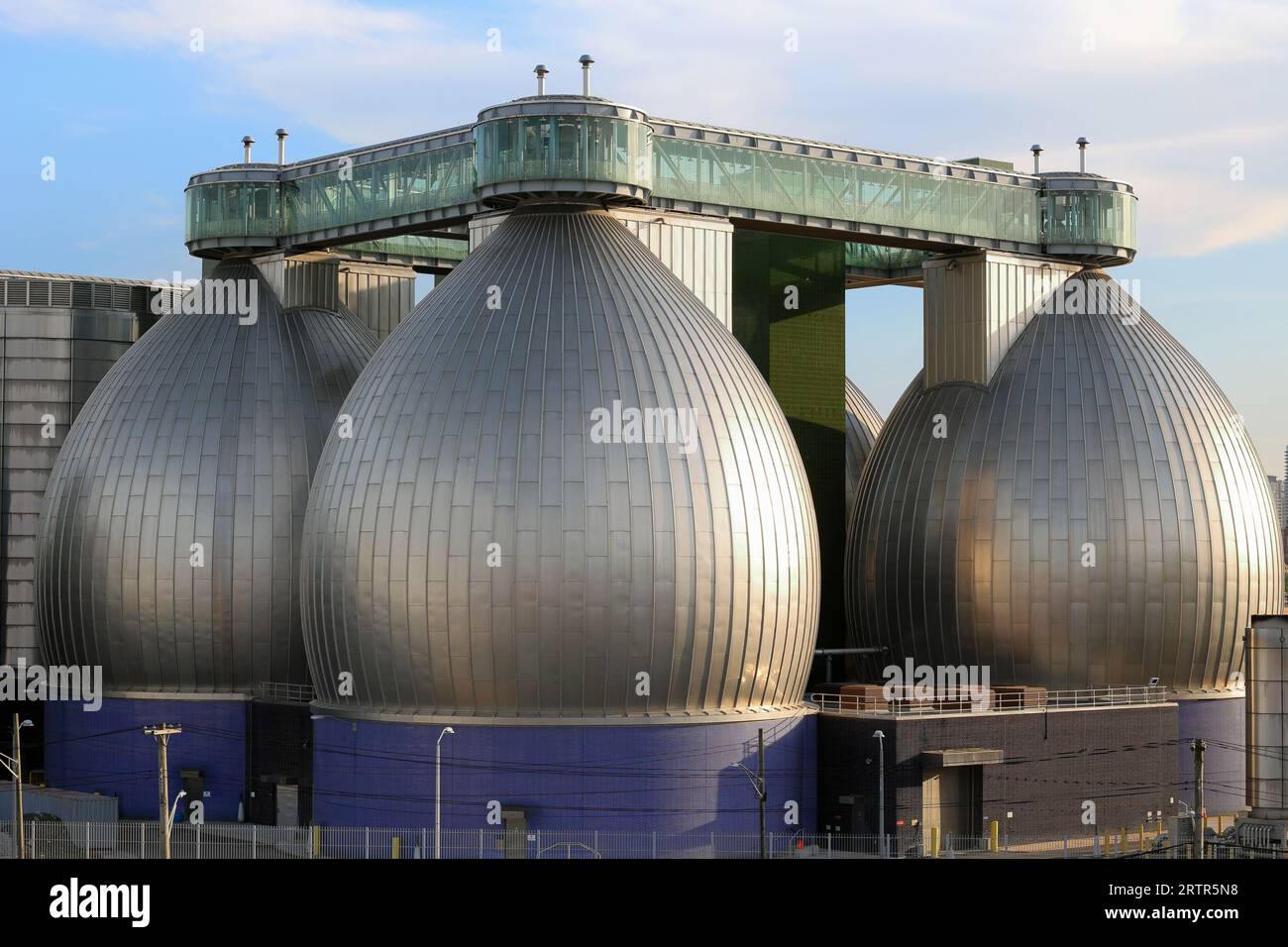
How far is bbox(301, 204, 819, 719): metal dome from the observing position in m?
57.5

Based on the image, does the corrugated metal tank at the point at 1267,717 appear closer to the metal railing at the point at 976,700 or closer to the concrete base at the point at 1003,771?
the concrete base at the point at 1003,771

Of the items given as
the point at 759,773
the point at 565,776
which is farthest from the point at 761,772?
the point at 565,776

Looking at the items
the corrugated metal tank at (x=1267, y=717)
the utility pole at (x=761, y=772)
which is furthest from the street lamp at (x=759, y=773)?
the corrugated metal tank at (x=1267, y=717)

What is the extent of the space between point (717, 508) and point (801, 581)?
4.59m

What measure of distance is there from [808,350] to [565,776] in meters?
25.3

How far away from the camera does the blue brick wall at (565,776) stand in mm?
57625

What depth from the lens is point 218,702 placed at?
70.2 meters

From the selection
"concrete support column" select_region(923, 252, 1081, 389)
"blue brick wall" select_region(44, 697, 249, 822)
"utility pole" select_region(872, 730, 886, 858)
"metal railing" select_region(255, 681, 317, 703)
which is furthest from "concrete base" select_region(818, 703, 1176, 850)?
"blue brick wall" select_region(44, 697, 249, 822)

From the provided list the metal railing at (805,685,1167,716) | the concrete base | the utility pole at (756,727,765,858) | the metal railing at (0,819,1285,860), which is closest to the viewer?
the utility pole at (756,727,765,858)

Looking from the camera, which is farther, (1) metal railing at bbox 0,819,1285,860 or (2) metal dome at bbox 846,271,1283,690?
(2) metal dome at bbox 846,271,1283,690

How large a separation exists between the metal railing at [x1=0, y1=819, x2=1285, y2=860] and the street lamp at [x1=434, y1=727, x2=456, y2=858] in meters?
0.27

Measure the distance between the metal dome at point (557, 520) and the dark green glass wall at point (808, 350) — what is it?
1230cm

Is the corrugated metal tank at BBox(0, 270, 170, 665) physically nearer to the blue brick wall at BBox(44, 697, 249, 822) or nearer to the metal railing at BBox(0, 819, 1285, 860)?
the blue brick wall at BBox(44, 697, 249, 822)
